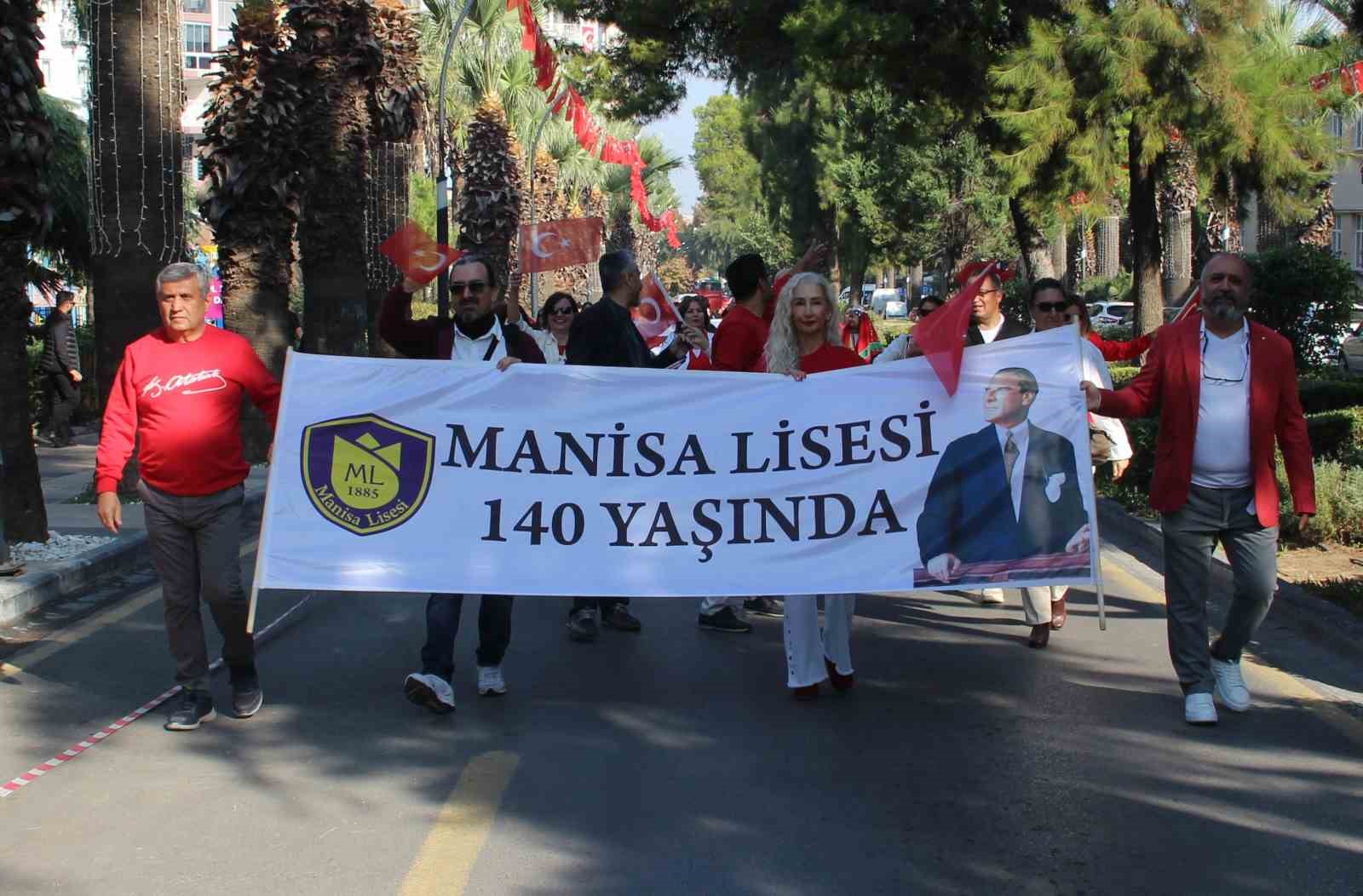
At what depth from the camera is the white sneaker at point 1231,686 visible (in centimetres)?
678

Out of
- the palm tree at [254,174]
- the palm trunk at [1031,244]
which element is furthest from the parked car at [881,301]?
the palm tree at [254,174]

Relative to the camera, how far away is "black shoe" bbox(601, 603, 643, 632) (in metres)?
8.78

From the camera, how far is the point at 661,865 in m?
4.88

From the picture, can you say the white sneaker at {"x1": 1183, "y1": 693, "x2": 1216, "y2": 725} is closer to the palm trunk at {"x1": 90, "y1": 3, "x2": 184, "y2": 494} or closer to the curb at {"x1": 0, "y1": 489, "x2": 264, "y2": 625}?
the curb at {"x1": 0, "y1": 489, "x2": 264, "y2": 625}

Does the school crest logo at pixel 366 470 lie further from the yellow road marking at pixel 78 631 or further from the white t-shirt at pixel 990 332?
the white t-shirt at pixel 990 332

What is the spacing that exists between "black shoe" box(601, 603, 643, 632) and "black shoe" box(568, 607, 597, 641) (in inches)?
10.6

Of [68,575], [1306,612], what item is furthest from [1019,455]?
[68,575]

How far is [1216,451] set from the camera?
6438 millimetres

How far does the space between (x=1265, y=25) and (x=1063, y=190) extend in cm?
329

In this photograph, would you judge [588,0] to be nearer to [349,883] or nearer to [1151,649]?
[1151,649]

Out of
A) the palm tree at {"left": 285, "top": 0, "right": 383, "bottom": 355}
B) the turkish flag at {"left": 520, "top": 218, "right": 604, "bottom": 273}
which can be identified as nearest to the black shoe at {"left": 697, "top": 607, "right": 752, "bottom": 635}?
the turkish flag at {"left": 520, "top": 218, "right": 604, "bottom": 273}

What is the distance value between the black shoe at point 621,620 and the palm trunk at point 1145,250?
15.5m

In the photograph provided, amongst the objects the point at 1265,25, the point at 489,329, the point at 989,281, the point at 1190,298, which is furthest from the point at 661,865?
the point at 1265,25

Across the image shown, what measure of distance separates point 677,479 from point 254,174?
1167 centimetres
